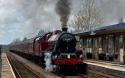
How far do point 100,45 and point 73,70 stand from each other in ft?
45.8

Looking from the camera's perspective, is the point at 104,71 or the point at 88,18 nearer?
the point at 104,71

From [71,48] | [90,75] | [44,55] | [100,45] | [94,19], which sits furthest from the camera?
[94,19]

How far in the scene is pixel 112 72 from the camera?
19062 mm

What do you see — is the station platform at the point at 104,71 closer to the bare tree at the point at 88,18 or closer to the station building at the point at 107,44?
the station building at the point at 107,44

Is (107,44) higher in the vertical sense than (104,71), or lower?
higher

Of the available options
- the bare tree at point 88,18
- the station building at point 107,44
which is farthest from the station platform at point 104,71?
the bare tree at point 88,18

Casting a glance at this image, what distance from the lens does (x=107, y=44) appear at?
3756cm

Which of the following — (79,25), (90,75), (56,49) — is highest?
(79,25)

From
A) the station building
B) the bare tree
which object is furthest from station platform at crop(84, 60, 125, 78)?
the bare tree

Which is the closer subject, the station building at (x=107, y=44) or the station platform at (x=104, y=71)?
the station platform at (x=104, y=71)

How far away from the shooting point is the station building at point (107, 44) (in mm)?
32191

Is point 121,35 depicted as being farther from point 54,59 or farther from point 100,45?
point 54,59

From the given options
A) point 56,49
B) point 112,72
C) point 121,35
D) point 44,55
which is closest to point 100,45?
point 121,35

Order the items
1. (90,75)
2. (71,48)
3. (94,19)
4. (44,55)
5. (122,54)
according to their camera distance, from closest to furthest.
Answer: (90,75) < (71,48) < (44,55) < (122,54) < (94,19)
